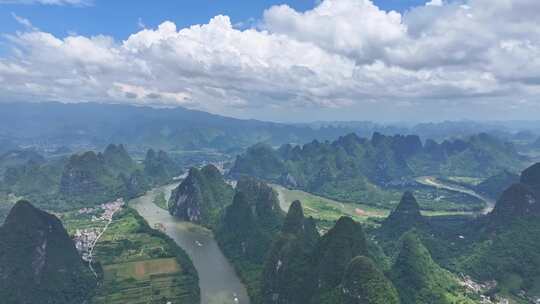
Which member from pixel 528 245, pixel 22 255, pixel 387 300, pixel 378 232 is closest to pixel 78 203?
pixel 22 255

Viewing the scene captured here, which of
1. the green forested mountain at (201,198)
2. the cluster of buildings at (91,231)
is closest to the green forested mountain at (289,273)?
the cluster of buildings at (91,231)

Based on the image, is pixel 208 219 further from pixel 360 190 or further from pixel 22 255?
pixel 360 190

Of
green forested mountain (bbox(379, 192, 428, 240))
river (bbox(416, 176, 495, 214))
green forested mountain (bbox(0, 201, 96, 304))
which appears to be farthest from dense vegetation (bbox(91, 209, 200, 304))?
river (bbox(416, 176, 495, 214))

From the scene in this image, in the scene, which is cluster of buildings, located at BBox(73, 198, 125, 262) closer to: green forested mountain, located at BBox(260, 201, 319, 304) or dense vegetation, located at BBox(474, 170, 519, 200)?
green forested mountain, located at BBox(260, 201, 319, 304)

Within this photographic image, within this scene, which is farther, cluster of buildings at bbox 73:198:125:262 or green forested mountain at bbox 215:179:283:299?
cluster of buildings at bbox 73:198:125:262

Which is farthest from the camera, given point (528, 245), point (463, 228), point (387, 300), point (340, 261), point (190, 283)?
point (463, 228)

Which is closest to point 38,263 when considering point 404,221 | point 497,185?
point 404,221
